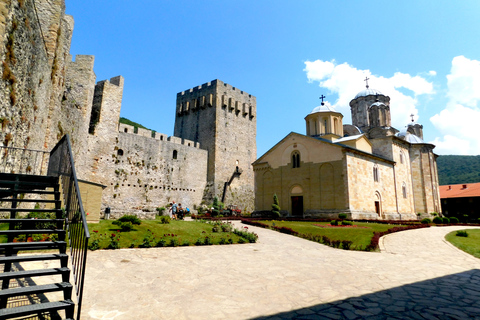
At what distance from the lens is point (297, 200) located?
27953 millimetres

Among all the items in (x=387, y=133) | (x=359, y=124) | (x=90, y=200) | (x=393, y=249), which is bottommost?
(x=393, y=249)

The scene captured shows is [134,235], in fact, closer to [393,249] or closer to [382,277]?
[382,277]

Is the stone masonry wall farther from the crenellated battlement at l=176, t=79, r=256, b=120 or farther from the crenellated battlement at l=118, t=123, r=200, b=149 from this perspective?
the crenellated battlement at l=176, t=79, r=256, b=120

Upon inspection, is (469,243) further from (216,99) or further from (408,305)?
(216,99)

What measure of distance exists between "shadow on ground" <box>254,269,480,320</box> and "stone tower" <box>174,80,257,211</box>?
29289 mm

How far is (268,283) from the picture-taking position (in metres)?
6.20

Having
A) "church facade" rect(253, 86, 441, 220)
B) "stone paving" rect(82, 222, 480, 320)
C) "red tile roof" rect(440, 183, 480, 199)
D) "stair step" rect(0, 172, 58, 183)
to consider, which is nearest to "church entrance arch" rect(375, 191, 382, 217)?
"church facade" rect(253, 86, 441, 220)

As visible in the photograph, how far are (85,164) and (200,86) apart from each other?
72.2 ft

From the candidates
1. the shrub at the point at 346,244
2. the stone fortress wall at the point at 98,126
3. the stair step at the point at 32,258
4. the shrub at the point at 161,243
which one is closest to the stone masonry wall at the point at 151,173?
the stone fortress wall at the point at 98,126

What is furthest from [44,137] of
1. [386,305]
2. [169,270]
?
[386,305]

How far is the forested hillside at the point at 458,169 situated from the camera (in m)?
68.4

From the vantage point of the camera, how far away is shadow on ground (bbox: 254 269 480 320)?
436cm

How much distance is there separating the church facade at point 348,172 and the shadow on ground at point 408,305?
732 inches

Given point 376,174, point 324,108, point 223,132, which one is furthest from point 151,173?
point 376,174
